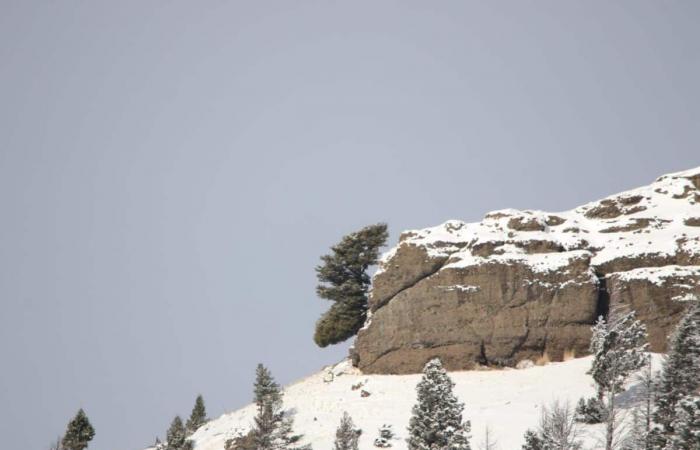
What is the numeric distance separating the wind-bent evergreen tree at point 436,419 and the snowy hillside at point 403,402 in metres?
5.23

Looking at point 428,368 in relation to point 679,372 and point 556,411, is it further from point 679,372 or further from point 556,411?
point 679,372

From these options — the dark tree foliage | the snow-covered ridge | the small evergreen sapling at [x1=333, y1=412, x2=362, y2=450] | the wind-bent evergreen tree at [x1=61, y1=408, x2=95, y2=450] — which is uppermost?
the snow-covered ridge

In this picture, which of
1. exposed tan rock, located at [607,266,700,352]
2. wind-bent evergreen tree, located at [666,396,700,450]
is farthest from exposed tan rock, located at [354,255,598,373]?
wind-bent evergreen tree, located at [666,396,700,450]

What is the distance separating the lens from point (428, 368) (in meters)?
39.8

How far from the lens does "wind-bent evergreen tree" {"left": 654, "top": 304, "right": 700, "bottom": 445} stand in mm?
35406

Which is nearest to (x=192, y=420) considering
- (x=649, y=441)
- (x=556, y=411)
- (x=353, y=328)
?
(x=353, y=328)

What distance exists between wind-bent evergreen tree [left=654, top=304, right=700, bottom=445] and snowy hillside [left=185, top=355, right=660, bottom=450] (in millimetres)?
5544

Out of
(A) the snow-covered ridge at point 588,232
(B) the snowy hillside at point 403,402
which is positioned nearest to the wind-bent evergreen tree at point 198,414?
(B) the snowy hillside at point 403,402

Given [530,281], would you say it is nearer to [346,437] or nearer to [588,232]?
[588,232]

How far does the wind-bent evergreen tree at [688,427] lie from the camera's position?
2908cm

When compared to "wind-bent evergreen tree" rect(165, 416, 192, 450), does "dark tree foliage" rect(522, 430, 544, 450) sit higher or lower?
lower

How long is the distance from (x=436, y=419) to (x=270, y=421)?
14.6m

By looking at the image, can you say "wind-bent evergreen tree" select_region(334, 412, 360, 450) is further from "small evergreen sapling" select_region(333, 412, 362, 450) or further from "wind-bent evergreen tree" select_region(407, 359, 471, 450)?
"wind-bent evergreen tree" select_region(407, 359, 471, 450)

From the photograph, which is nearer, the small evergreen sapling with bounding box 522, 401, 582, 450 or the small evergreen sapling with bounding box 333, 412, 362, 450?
the small evergreen sapling with bounding box 522, 401, 582, 450
